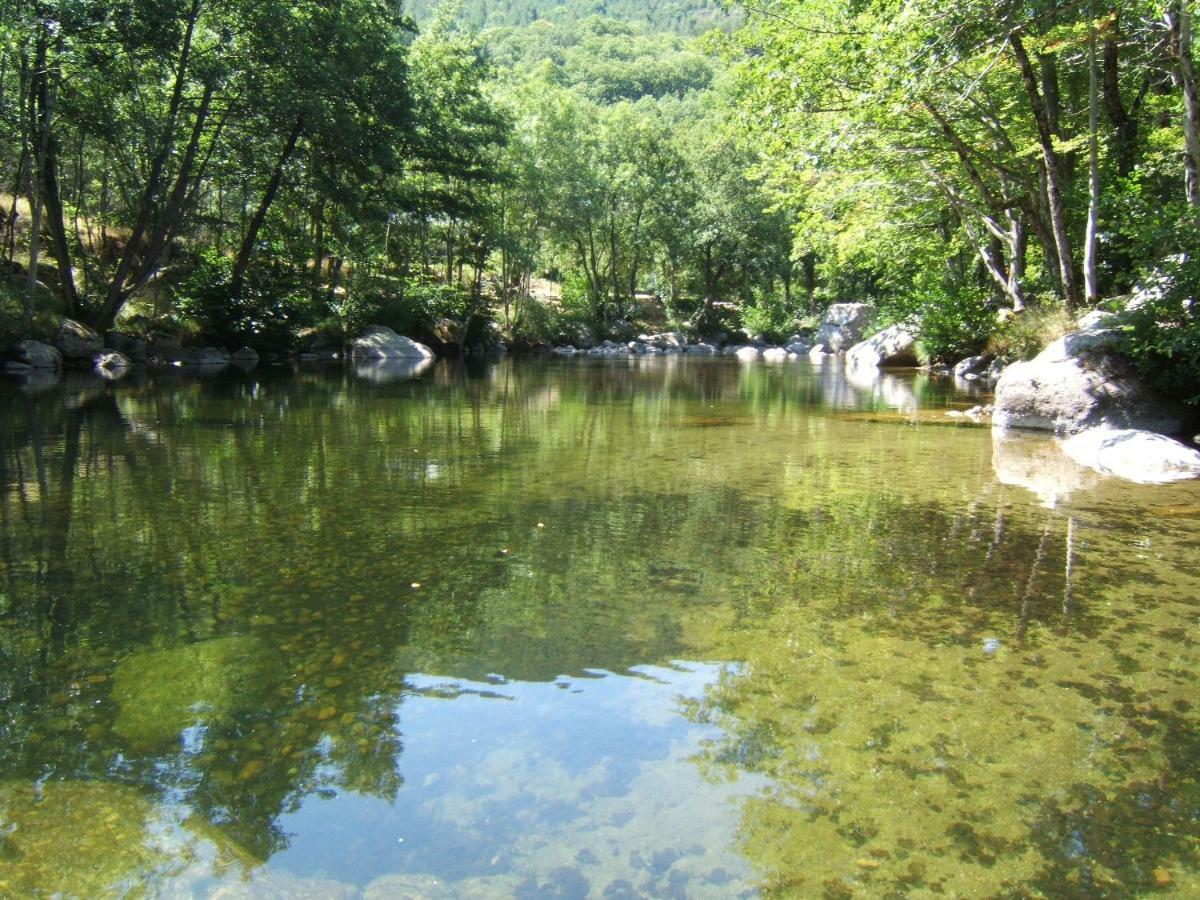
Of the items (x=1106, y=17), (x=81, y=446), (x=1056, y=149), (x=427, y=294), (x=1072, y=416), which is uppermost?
(x=1106, y=17)

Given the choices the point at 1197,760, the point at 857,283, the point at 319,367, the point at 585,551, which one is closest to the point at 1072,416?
the point at 585,551

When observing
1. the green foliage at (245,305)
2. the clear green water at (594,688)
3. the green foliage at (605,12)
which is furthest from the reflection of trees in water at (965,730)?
the green foliage at (605,12)

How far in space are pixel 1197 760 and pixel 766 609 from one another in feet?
6.51

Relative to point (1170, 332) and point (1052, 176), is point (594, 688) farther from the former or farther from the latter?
point (1052, 176)

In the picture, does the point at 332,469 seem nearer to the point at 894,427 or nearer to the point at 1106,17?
the point at 894,427

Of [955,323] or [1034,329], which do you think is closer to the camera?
[1034,329]

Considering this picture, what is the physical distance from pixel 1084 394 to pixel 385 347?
951 inches

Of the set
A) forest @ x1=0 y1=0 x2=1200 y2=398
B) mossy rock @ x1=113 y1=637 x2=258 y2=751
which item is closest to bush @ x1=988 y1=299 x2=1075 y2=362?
forest @ x1=0 y1=0 x2=1200 y2=398

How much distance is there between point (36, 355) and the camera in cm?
1988

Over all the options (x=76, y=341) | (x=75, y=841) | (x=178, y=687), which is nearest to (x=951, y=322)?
(x=76, y=341)

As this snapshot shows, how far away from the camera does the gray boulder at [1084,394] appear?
10.5 meters

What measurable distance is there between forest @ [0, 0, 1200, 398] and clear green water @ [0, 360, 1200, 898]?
654cm

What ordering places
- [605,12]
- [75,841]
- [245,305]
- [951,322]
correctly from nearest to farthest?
1. [75,841]
2. [951,322]
3. [245,305]
4. [605,12]

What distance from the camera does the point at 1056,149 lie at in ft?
47.3
